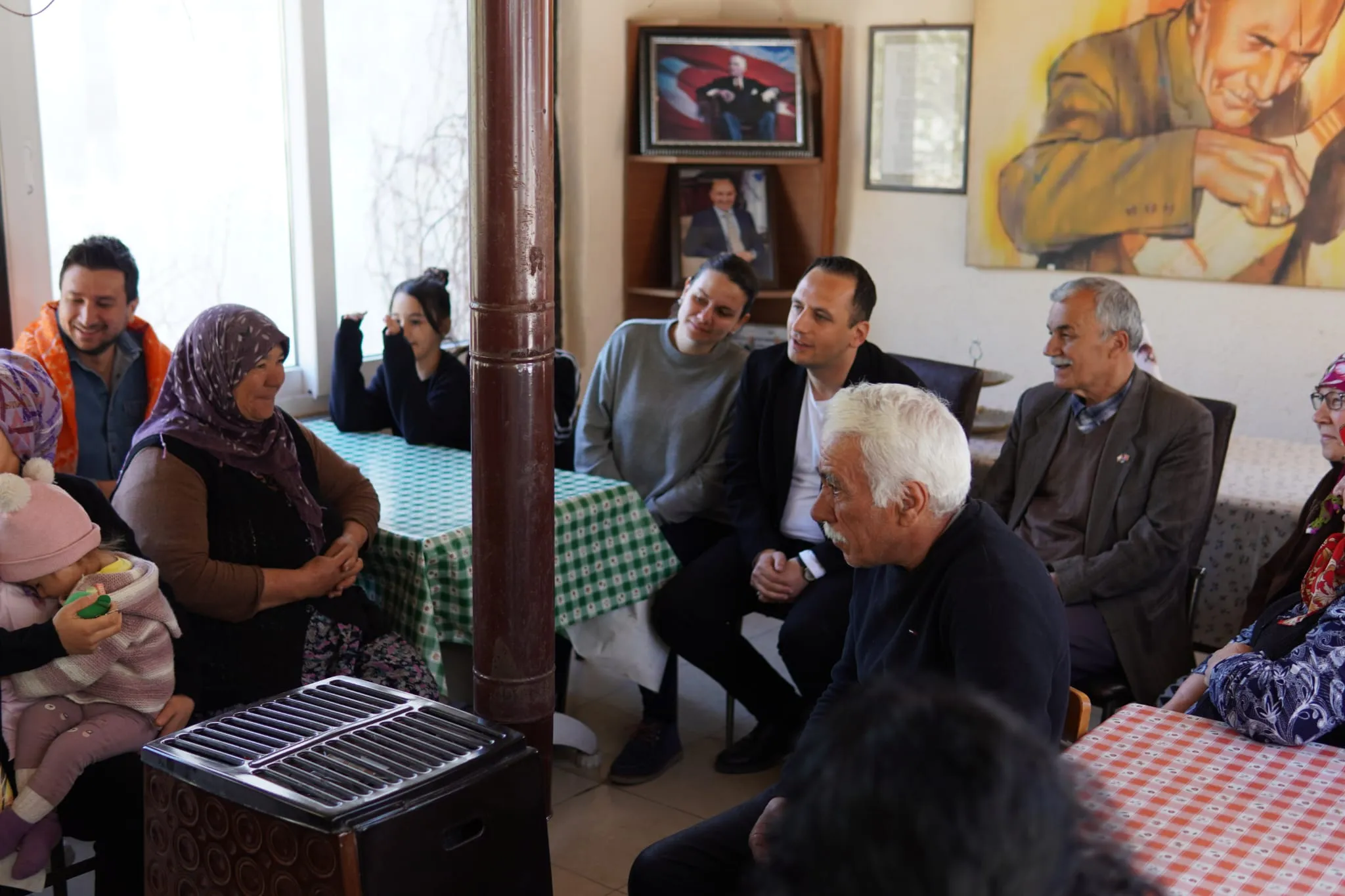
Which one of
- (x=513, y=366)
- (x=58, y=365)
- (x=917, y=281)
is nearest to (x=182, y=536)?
(x=513, y=366)

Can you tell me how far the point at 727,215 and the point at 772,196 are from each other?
0.66 ft

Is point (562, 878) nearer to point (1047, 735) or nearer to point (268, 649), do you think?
point (268, 649)

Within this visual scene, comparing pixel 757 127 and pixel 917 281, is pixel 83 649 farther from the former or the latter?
pixel 917 281

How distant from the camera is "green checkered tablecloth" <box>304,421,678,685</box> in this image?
109 inches

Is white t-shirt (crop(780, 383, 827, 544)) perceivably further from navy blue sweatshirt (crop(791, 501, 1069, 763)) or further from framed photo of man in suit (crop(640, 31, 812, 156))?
framed photo of man in suit (crop(640, 31, 812, 156))

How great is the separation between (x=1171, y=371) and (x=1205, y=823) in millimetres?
3468

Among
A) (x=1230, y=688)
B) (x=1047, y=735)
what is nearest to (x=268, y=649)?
(x=1047, y=735)

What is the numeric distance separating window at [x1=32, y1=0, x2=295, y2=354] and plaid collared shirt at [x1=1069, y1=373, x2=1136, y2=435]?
254cm

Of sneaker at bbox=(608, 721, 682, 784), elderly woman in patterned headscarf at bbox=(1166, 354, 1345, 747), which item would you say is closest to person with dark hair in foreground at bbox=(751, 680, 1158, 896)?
elderly woman in patterned headscarf at bbox=(1166, 354, 1345, 747)

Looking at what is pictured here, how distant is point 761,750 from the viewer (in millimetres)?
3297

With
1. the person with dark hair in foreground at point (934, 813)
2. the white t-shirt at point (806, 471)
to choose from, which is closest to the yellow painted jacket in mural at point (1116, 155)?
the white t-shirt at point (806, 471)

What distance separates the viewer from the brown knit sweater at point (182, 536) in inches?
95.2

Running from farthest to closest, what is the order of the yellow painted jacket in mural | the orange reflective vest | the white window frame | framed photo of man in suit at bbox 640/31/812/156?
framed photo of man in suit at bbox 640/31/812/156, the yellow painted jacket in mural, the white window frame, the orange reflective vest

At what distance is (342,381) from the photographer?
12.0 ft
